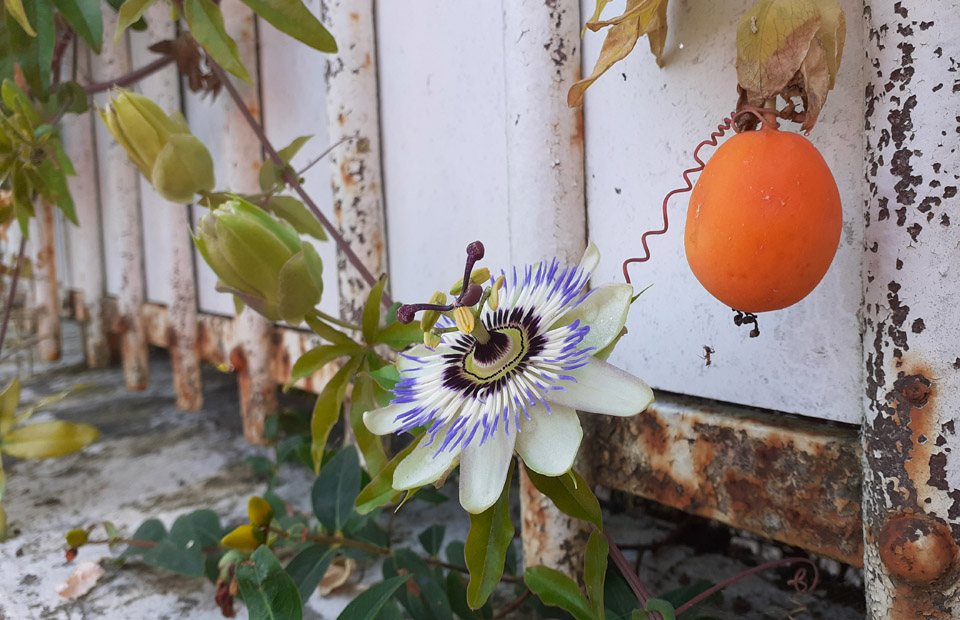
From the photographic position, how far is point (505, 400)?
53 cm

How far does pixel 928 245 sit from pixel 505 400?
1.09 ft

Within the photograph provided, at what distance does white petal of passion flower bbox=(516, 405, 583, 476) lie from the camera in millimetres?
500

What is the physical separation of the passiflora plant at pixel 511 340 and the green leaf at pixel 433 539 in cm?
4

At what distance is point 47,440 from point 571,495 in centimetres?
79

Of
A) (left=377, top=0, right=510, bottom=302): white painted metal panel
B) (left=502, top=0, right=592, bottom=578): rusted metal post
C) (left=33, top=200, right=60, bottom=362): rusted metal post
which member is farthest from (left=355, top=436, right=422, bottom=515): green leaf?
(left=33, top=200, right=60, bottom=362): rusted metal post

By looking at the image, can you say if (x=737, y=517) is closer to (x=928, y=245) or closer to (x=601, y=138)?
(x=928, y=245)

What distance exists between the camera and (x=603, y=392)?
0.52 metres

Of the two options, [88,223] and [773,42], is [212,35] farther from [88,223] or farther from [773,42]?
[88,223]

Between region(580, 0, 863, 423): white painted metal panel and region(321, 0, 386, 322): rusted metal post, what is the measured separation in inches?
15.7

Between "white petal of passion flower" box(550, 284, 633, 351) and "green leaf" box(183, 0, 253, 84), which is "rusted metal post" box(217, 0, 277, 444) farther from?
"white petal of passion flower" box(550, 284, 633, 351)

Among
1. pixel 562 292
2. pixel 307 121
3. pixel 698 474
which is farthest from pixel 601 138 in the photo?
pixel 307 121

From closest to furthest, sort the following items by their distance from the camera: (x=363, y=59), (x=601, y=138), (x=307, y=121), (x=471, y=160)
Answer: (x=601, y=138)
(x=471, y=160)
(x=363, y=59)
(x=307, y=121)

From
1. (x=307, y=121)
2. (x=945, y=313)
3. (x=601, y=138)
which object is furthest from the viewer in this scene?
(x=307, y=121)

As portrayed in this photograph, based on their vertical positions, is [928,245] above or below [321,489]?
above
